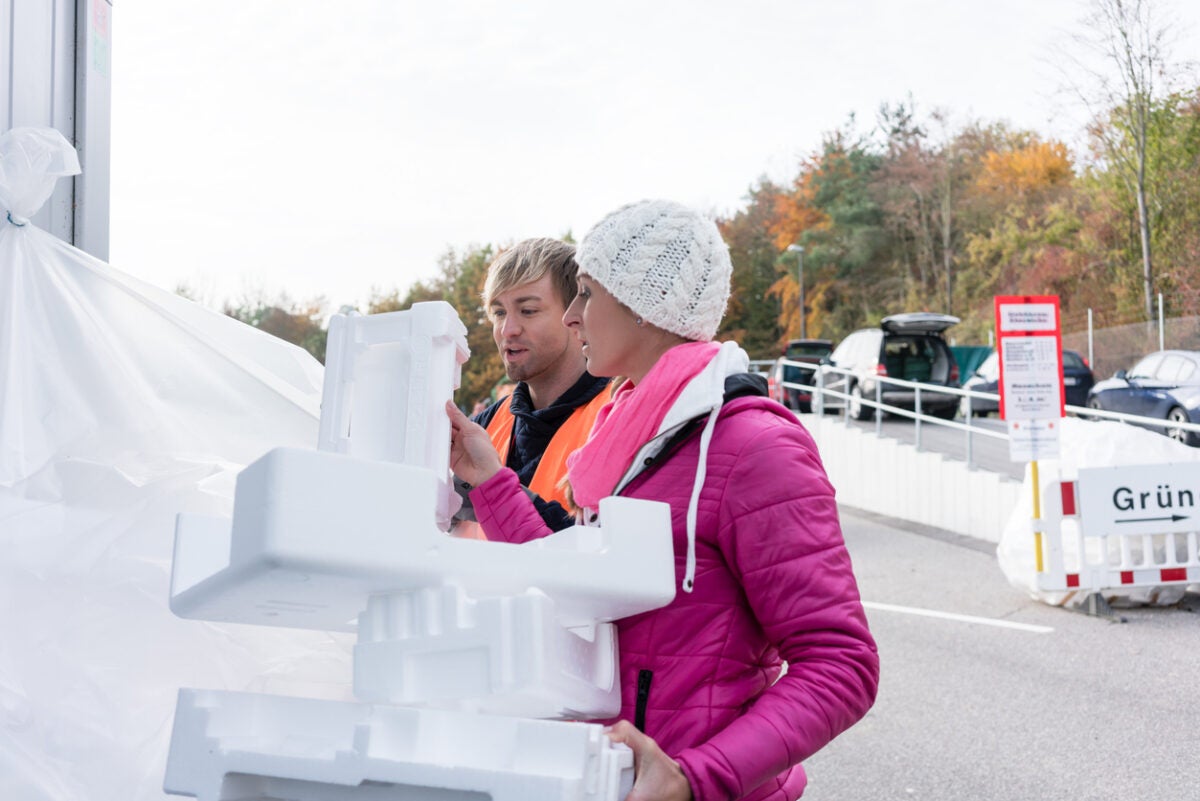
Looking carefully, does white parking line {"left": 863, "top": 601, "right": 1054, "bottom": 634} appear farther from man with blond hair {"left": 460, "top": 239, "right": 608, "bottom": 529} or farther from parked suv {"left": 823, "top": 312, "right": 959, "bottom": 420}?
parked suv {"left": 823, "top": 312, "right": 959, "bottom": 420}

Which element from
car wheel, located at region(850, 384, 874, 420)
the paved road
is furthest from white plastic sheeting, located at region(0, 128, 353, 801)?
car wheel, located at region(850, 384, 874, 420)

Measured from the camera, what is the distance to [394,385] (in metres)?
1.83

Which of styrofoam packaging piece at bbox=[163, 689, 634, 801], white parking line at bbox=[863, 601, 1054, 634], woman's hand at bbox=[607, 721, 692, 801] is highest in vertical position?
styrofoam packaging piece at bbox=[163, 689, 634, 801]

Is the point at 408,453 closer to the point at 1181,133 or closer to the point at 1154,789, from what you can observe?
the point at 1154,789

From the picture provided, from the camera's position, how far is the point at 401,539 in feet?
4.35

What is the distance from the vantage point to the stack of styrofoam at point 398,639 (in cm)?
127

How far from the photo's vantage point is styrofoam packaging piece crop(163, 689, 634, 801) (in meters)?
1.32

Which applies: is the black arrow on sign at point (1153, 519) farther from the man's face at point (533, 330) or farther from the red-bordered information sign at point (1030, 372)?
the man's face at point (533, 330)

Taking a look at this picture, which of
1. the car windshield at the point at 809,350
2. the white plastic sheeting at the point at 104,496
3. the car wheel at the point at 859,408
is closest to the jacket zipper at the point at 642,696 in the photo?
the white plastic sheeting at the point at 104,496

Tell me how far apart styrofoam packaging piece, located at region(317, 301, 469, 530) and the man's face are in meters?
1.10

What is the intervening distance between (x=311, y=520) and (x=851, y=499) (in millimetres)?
15363

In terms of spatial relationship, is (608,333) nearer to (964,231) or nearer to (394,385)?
(394,385)

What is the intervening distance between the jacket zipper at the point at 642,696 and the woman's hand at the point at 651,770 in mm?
164

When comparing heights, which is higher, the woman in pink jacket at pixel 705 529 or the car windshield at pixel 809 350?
the car windshield at pixel 809 350
